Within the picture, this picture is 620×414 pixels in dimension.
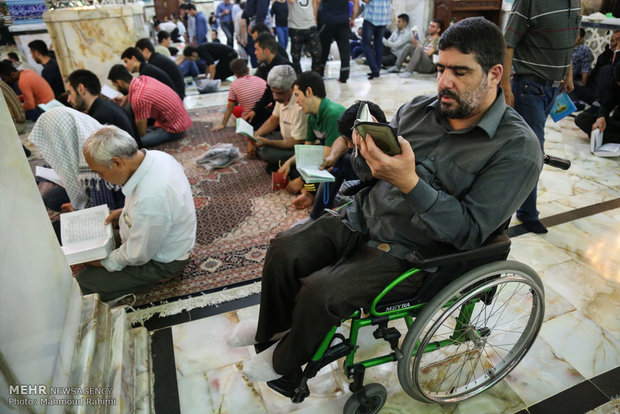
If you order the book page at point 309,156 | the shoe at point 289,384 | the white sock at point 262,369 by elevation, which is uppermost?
the book page at point 309,156

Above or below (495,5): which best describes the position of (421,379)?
below

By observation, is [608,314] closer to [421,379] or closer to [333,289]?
[421,379]

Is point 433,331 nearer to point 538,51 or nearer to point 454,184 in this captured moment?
point 454,184

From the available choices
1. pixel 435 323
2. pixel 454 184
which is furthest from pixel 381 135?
pixel 435 323

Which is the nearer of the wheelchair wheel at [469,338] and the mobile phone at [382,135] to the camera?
the mobile phone at [382,135]

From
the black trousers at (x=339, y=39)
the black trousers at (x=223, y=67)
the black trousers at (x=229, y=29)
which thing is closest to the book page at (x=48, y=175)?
the black trousers at (x=339, y=39)

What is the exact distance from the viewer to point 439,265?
1.34m

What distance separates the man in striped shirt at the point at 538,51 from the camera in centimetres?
247

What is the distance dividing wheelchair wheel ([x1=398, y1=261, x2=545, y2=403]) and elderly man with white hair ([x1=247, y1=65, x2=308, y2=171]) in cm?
216

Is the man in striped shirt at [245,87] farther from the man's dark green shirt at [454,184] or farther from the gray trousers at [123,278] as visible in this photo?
the man's dark green shirt at [454,184]

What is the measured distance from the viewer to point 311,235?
170 centimetres

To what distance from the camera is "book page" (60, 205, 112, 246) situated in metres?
2.27

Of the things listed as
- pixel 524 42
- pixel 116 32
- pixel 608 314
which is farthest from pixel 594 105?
pixel 116 32

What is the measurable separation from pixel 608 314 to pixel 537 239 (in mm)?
716
